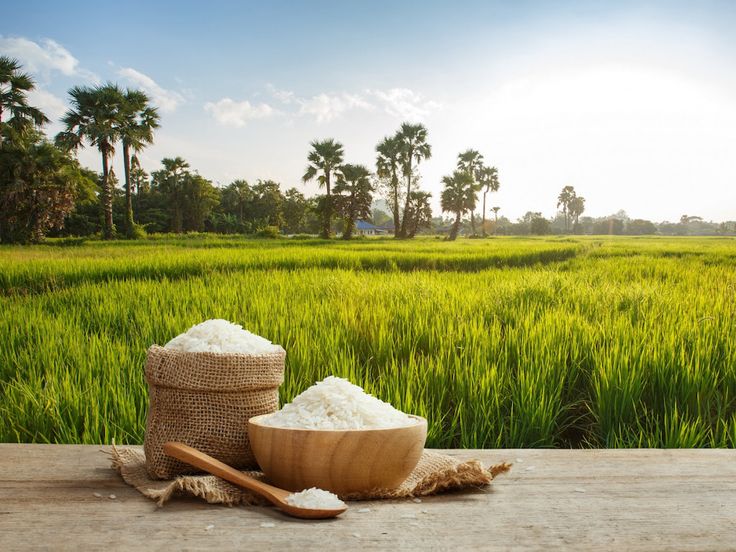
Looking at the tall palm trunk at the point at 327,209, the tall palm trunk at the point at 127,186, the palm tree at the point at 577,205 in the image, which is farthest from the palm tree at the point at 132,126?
the palm tree at the point at 577,205

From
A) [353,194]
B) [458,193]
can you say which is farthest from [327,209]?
[458,193]

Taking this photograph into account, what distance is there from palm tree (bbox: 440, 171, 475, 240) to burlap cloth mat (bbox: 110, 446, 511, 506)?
1929 inches

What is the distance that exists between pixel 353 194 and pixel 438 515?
41.5 m

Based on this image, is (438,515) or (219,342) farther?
(219,342)

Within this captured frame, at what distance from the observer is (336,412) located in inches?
59.4

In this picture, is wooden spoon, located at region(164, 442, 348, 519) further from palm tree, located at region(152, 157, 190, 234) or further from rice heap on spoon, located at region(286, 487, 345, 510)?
palm tree, located at region(152, 157, 190, 234)

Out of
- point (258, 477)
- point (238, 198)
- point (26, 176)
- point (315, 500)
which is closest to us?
point (315, 500)

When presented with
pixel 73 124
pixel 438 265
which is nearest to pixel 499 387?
pixel 438 265

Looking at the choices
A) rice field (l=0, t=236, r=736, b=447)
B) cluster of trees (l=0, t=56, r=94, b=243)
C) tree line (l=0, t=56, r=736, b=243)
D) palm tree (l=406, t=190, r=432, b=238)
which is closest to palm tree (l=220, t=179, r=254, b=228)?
tree line (l=0, t=56, r=736, b=243)

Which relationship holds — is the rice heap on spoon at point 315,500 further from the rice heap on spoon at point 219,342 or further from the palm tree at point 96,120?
the palm tree at point 96,120

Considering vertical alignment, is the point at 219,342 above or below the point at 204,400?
above

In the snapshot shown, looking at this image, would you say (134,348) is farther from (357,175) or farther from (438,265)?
(357,175)

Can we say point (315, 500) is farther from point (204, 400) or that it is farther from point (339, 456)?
point (204, 400)

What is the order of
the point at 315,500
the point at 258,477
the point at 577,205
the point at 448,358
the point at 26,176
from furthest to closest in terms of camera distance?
the point at 577,205
the point at 26,176
the point at 448,358
the point at 258,477
the point at 315,500
